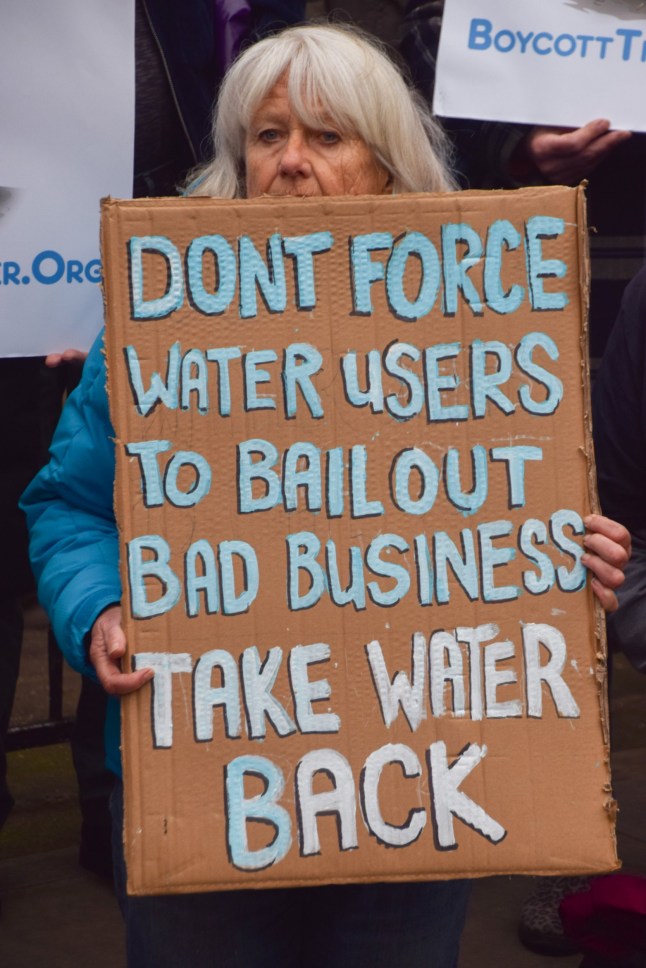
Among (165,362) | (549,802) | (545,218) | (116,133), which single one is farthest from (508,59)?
(549,802)

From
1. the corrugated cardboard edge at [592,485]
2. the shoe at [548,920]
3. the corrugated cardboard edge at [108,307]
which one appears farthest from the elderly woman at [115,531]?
the shoe at [548,920]

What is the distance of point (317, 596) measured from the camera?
1646mm

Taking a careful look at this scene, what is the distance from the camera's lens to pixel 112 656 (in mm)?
1637

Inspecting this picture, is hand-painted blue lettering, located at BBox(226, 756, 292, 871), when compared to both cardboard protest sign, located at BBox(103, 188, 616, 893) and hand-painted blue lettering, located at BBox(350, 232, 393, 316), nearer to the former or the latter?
cardboard protest sign, located at BBox(103, 188, 616, 893)

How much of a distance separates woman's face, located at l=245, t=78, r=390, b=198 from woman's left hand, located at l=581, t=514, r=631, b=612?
0.55 metres

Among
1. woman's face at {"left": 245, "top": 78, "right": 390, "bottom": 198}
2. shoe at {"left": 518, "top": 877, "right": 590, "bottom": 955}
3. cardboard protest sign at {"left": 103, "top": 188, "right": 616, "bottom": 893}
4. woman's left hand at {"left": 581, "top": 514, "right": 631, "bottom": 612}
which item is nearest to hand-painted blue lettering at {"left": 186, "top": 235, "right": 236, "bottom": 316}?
cardboard protest sign at {"left": 103, "top": 188, "right": 616, "bottom": 893}

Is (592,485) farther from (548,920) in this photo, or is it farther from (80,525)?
(548,920)

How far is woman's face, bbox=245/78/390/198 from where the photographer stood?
6.05 ft

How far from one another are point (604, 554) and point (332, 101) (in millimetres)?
678

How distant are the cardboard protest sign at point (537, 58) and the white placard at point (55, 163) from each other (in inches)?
25.5

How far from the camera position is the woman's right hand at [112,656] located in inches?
63.4

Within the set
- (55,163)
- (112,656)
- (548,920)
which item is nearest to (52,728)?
(548,920)

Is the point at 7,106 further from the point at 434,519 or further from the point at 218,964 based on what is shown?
the point at 218,964

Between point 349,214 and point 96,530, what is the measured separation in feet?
1.69
